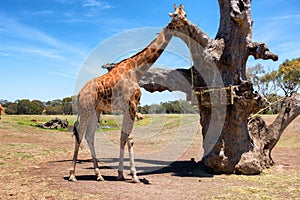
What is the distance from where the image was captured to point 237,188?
7117mm

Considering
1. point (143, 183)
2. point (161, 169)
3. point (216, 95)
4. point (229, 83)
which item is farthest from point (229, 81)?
point (143, 183)

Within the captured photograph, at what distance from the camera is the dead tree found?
877cm

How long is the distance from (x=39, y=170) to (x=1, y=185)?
210cm

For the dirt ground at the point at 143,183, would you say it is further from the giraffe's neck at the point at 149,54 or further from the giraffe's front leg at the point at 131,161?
the giraffe's neck at the point at 149,54

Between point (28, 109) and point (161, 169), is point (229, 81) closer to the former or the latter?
point (161, 169)

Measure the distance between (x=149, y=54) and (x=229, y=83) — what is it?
8.03ft

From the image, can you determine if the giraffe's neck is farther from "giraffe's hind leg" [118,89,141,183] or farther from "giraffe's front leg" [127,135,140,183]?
"giraffe's front leg" [127,135,140,183]

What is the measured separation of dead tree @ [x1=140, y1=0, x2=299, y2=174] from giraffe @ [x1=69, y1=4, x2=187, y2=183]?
1.04 m

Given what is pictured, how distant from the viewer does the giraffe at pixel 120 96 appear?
7.88m

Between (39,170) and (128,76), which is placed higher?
(128,76)

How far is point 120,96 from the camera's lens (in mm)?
7965

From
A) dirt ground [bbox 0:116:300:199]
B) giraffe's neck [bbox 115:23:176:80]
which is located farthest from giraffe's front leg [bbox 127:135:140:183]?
giraffe's neck [bbox 115:23:176:80]

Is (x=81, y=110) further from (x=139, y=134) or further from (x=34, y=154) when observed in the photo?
(x=139, y=134)

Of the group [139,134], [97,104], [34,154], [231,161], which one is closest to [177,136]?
[139,134]
